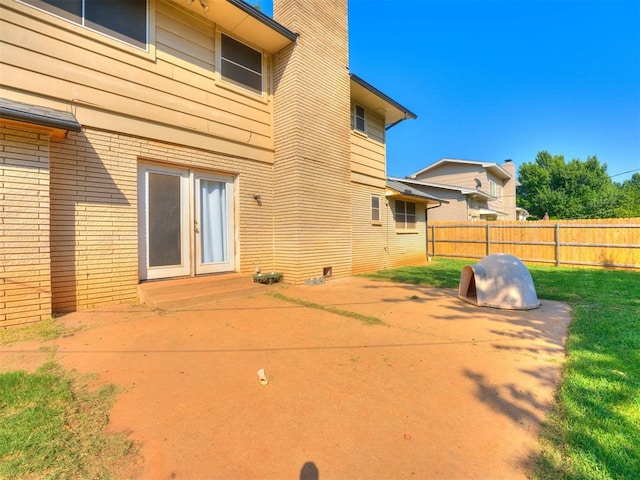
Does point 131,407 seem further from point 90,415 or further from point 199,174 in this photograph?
point 199,174

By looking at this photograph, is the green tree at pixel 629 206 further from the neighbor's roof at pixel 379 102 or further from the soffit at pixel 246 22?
the soffit at pixel 246 22

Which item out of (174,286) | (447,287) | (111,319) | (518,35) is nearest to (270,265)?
(174,286)

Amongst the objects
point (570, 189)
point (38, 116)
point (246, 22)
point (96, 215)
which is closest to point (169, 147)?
point (96, 215)

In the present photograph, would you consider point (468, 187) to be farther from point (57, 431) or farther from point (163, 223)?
point (57, 431)

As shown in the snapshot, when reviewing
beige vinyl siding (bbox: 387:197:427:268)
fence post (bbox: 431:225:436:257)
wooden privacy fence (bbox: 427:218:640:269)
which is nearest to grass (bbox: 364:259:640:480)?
beige vinyl siding (bbox: 387:197:427:268)

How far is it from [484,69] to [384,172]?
16.5 m

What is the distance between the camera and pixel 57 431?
1.93 m

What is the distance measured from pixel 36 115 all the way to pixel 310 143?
5331 millimetres

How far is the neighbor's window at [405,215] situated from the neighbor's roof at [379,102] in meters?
3.27

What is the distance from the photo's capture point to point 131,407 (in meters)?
2.25

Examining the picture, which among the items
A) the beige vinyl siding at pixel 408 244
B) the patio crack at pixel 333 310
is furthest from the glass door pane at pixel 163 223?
the beige vinyl siding at pixel 408 244

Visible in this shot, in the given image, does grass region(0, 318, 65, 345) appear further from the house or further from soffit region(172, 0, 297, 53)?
soffit region(172, 0, 297, 53)

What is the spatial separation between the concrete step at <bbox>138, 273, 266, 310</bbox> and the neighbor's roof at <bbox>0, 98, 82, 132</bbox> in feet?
9.41

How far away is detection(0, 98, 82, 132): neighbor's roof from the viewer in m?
3.81
